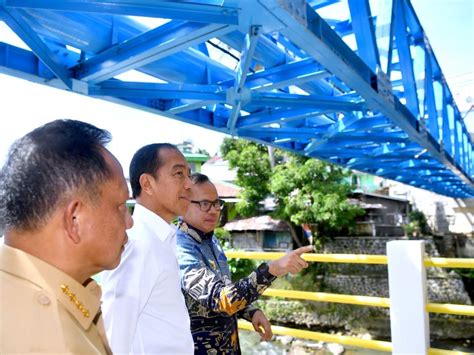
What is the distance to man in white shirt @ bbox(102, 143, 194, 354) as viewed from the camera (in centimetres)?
134

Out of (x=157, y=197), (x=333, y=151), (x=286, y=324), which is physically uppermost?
(x=333, y=151)

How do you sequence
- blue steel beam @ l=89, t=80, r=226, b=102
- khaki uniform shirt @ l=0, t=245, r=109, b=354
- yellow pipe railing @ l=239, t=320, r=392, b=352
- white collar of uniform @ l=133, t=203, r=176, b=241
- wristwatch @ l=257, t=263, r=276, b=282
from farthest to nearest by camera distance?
blue steel beam @ l=89, t=80, r=226, b=102
yellow pipe railing @ l=239, t=320, r=392, b=352
wristwatch @ l=257, t=263, r=276, b=282
white collar of uniform @ l=133, t=203, r=176, b=241
khaki uniform shirt @ l=0, t=245, r=109, b=354

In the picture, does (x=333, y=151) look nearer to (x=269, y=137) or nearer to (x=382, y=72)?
(x=269, y=137)

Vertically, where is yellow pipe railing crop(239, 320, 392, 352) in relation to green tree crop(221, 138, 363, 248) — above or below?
below

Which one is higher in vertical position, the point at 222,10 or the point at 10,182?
the point at 222,10

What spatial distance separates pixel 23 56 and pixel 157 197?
1808 mm

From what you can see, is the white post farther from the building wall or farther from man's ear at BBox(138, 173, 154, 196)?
the building wall

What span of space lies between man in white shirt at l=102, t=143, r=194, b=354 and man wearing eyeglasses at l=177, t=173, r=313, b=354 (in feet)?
0.61

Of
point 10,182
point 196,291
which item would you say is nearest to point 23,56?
point 196,291

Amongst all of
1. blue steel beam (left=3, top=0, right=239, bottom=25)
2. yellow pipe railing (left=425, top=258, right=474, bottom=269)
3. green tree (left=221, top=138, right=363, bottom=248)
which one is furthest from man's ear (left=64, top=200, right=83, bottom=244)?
green tree (left=221, top=138, right=363, bottom=248)

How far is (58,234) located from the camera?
0.85 meters

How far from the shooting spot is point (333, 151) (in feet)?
21.1

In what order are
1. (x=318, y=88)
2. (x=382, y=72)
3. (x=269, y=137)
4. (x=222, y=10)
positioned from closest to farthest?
(x=222, y=10), (x=382, y=72), (x=318, y=88), (x=269, y=137)

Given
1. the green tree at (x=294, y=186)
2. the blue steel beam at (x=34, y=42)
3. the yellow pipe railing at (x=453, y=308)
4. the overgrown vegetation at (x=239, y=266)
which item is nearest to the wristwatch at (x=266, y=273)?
the yellow pipe railing at (x=453, y=308)
